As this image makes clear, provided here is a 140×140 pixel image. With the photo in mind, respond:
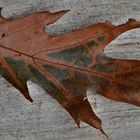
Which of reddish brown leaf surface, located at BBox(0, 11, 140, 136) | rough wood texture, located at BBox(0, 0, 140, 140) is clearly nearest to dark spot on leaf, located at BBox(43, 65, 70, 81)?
reddish brown leaf surface, located at BBox(0, 11, 140, 136)

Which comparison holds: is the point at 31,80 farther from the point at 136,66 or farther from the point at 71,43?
the point at 136,66

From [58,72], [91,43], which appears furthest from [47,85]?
[91,43]

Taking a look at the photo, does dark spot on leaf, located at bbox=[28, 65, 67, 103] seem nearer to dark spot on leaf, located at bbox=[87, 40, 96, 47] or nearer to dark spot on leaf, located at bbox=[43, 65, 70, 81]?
dark spot on leaf, located at bbox=[43, 65, 70, 81]

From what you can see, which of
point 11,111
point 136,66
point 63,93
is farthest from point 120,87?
point 11,111

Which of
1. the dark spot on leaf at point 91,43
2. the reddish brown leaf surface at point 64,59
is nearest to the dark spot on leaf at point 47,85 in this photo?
the reddish brown leaf surface at point 64,59

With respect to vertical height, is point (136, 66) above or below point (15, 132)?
above

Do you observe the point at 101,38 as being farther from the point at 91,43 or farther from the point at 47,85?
the point at 47,85
